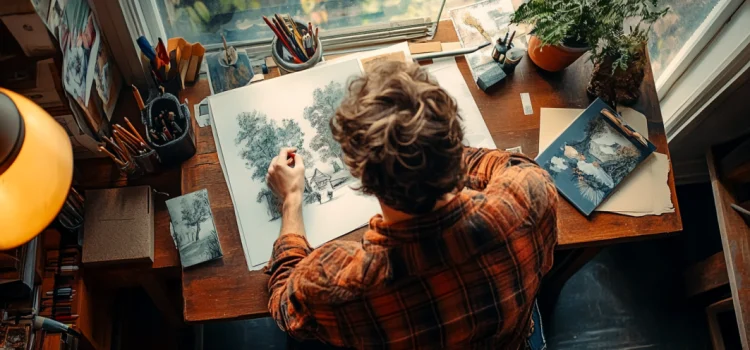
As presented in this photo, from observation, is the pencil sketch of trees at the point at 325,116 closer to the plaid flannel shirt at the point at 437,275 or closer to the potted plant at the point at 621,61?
the plaid flannel shirt at the point at 437,275

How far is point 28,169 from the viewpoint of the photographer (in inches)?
26.4

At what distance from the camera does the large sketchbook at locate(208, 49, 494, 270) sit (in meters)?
1.13

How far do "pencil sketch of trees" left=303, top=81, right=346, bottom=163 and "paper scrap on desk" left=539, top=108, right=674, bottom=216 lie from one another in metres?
0.45

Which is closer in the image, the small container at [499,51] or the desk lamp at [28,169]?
the desk lamp at [28,169]

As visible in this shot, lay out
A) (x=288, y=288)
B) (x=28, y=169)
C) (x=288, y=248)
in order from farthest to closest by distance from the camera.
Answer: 1. (x=288, y=248)
2. (x=288, y=288)
3. (x=28, y=169)

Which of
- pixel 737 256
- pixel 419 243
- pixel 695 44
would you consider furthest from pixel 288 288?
pixel 695 44

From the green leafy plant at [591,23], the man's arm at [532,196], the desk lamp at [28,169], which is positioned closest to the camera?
the desk lamp at [28,169]

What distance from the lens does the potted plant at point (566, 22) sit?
116 centimetres

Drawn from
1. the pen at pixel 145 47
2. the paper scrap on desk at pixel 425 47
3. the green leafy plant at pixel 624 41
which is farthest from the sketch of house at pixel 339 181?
the green leafy plant at pixel 624 41

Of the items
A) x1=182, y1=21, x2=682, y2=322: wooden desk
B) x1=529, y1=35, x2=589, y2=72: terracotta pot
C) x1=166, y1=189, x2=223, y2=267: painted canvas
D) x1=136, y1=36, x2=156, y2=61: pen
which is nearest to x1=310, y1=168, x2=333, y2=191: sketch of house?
x1=182, y1=21, x2=682, y2=322: wooden desk

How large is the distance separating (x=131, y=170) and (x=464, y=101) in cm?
75

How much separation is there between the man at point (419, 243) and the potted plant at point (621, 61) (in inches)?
17.8

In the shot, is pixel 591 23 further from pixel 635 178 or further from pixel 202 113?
pixel 202 113

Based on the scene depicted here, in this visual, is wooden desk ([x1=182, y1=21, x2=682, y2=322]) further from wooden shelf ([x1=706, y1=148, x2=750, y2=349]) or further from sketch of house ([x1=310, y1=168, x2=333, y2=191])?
wooden shelf ([x1=706, y1=148, x2=750, y2=349])
